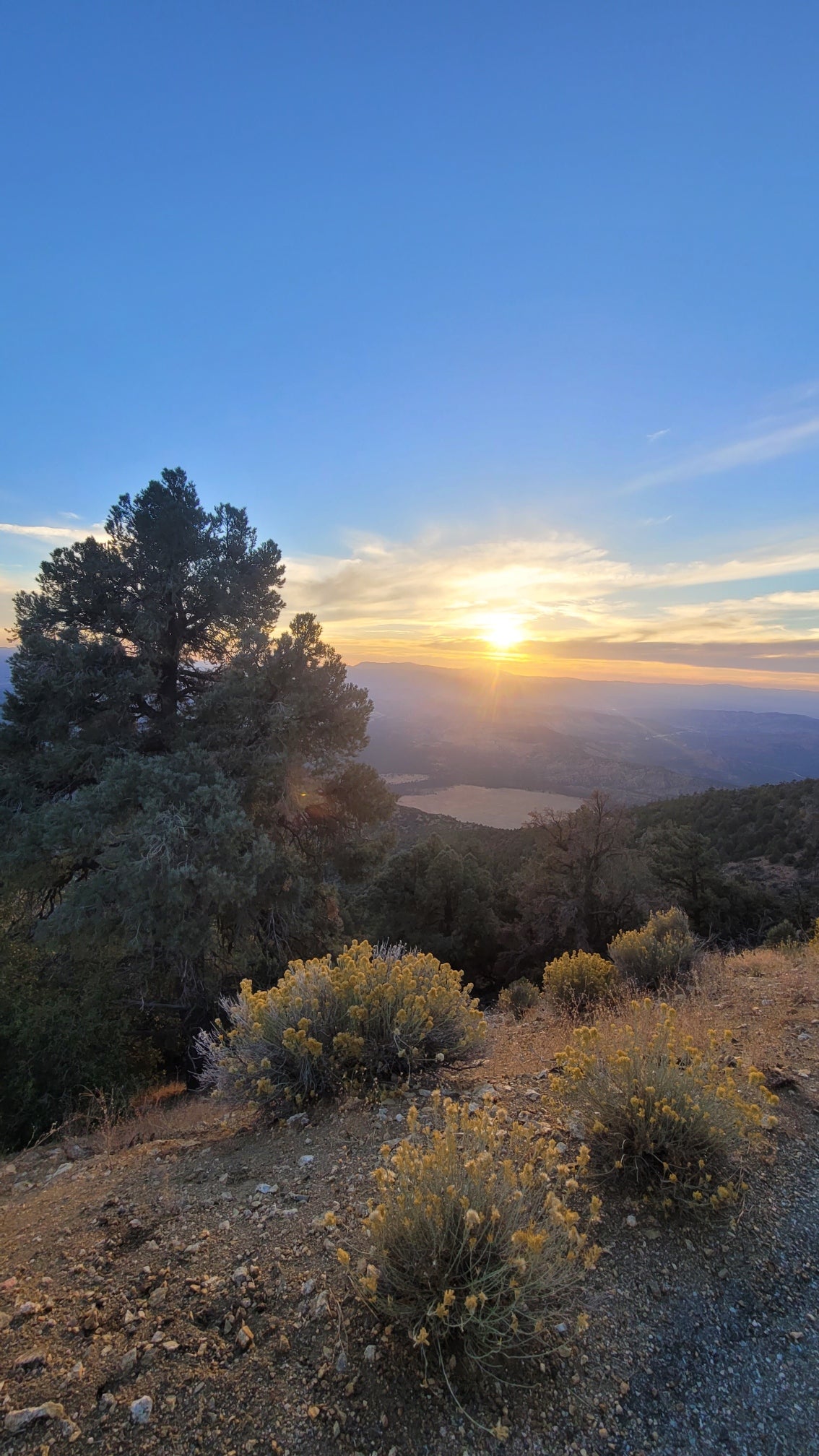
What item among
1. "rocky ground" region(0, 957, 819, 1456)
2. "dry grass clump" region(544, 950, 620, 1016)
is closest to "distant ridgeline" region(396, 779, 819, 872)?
"dry grass clump" region(544, 950, 620, 1016)

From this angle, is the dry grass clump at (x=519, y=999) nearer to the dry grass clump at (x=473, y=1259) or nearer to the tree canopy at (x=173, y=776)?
the tree canopy at (x=173, y=776)

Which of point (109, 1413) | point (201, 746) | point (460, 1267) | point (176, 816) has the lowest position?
point (109, 1413)

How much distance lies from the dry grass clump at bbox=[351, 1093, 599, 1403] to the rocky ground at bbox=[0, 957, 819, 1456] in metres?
0.11

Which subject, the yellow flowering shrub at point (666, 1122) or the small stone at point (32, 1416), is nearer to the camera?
the small stone at point (32, 1416)

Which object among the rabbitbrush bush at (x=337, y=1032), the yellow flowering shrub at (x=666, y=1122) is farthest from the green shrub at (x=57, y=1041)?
the yellow flowering shrub at (x=666, y=1122)

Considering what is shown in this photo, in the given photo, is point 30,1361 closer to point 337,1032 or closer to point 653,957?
point 337,1032

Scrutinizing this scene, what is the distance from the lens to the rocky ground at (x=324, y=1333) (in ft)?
5.30

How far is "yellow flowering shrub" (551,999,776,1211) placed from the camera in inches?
98.7

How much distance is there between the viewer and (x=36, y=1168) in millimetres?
3645

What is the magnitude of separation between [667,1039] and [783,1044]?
6.38 feet

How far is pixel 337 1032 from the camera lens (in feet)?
12.3

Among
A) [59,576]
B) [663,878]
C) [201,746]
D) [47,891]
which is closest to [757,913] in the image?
[663,878]

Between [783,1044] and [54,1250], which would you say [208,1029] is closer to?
[54,1250]

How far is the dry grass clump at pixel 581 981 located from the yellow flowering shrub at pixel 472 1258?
4920 mm
